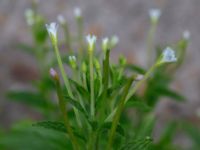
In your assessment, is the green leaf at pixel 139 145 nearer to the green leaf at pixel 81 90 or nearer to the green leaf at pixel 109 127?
the green leaf at pixel 109 127

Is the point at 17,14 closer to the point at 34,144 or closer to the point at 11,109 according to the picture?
the point at 11,109

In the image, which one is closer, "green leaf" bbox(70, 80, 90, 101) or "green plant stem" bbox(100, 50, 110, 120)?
"green plant stem" bbox(100, 50, 110, 120)

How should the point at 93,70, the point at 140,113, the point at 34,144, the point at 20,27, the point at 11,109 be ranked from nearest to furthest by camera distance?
the point at 93,70 < the point at 34,144 < the point at 140,113 < the point at 11,109 < the point at 20,27

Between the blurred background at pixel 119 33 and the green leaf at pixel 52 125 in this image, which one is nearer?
the green leaf at pixel 52 125

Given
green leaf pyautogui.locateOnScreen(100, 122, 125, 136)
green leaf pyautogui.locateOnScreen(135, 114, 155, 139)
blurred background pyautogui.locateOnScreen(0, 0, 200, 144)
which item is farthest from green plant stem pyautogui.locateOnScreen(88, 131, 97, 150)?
blurred background pyautogui.locateOnScreen(0, 0, 200, 144)

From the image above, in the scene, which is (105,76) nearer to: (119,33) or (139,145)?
(139,145)

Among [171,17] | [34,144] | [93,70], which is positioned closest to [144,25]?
[171,17]

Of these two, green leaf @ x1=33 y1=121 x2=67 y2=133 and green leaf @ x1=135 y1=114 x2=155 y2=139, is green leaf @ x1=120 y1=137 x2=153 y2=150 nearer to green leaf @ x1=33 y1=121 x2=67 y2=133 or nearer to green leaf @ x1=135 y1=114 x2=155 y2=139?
green leaf @ x1=33 y1=121 x2=67 y2=133

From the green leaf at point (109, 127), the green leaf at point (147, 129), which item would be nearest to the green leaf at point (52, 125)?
the green leaf at point (109, 127)
